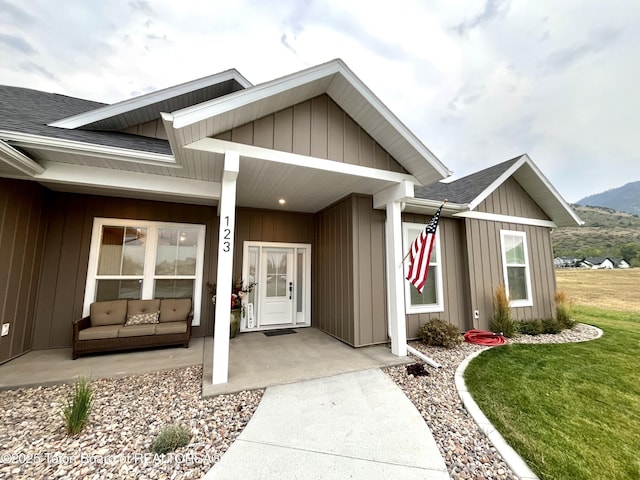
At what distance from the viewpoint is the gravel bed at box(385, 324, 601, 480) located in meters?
1.93

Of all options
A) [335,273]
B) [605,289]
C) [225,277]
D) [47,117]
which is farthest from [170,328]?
[605,289]

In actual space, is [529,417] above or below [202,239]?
below

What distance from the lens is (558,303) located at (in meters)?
6.72

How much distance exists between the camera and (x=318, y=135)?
12.4ft

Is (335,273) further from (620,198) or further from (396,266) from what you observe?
(620,198)

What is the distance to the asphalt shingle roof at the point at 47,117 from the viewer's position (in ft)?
11.3

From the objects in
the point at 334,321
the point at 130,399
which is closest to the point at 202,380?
the point at 130,399

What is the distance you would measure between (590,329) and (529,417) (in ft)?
20.9

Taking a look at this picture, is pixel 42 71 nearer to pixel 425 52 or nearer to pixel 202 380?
pixel 202 380

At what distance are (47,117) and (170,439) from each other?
546 cm

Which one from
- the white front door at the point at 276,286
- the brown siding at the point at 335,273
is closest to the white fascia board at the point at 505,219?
the brown siding at the point at 335,273

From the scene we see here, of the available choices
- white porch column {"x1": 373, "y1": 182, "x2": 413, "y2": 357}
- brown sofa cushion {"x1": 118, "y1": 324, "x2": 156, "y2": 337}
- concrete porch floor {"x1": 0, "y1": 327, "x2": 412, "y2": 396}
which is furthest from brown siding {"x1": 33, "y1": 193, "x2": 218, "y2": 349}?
white porch column {"x1": 373, "y1": 182, "x2": 413, "y2": 357}

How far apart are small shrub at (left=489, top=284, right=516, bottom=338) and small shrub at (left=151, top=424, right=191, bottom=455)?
20.6 feet

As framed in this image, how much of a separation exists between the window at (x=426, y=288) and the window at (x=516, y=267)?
1.99 meters
